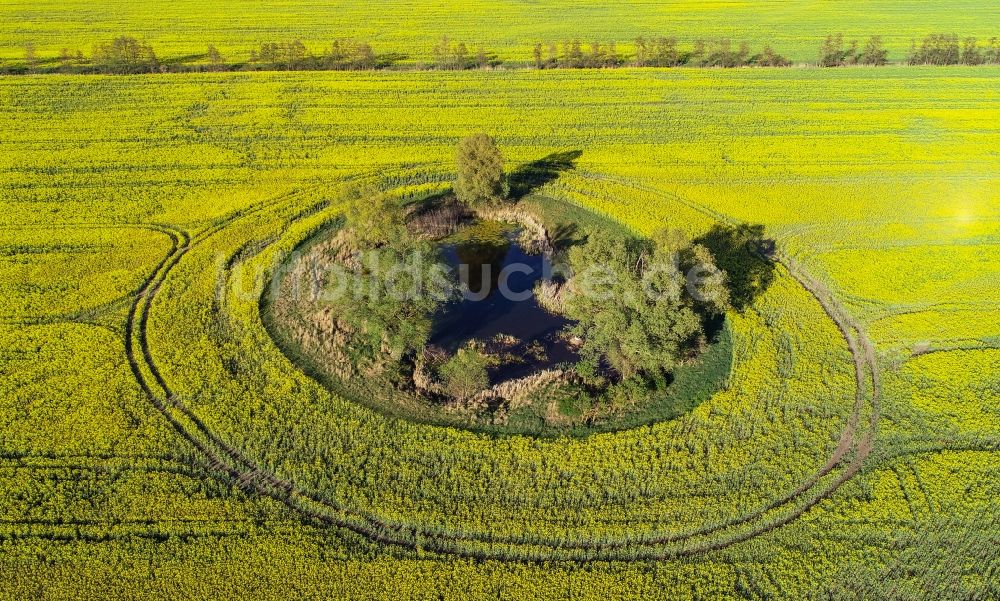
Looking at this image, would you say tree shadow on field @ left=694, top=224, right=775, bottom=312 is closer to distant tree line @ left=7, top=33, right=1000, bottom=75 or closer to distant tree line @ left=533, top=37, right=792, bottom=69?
distant tree line @ left=533, top=37, right=792, bottom=69

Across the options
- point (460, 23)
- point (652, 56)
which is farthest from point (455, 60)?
point (652, 56)

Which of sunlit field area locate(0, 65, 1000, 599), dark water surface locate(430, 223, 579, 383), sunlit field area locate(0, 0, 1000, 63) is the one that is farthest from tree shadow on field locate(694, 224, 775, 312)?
sunlit field area locate(0, 0, 1000, 63)

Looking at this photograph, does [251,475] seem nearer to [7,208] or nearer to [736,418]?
[736,418]

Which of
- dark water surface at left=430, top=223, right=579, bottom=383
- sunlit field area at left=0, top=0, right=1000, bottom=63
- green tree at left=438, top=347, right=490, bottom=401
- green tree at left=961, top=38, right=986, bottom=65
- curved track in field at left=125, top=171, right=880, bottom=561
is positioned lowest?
curved track in field at left=125, top=171, right=880, bottom=561

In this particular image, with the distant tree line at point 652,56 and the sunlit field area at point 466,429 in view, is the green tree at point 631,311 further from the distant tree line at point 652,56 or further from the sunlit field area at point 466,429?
the distant tree line at point 652,56

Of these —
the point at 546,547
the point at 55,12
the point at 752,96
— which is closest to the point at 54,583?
the point at 546,547

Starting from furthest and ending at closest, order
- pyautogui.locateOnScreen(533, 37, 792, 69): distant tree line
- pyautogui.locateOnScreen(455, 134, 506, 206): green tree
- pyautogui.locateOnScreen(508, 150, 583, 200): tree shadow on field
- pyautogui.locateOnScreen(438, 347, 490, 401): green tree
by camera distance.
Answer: pyautogui.locateOnScreen(533, 37, 792, 69): distant tree line, pyautogui.locateOnScreen(508, 150, 583, 200): tree shadow on field, pyautogui.locateOnScreen(455, 134, 506, 206): green tree, pyautogui.locateOnScreen(438, 347, 490, 401): green tree
